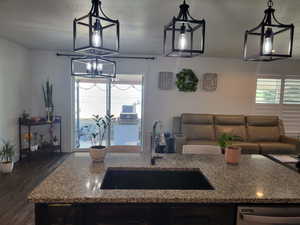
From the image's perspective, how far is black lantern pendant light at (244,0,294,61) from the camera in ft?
4.81

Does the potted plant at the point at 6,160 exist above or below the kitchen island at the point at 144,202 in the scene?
below

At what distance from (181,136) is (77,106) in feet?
8.60

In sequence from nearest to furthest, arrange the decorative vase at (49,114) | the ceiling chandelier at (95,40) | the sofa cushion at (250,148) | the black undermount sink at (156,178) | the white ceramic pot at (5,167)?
the ceiling chandelier at (95,40)
the black undermount sink at (156,178)
the white ceramic pot at (5,167)
the sofa cushion at (250,148)
the decorative vase at (49,114)

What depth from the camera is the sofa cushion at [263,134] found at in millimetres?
4953

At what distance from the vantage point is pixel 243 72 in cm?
542

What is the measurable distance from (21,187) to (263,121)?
5022 millimetres

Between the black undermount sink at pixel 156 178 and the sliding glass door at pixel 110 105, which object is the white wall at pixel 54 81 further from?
the black undermount sink at pixel 156 178

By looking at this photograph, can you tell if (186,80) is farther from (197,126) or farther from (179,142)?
(179,142)

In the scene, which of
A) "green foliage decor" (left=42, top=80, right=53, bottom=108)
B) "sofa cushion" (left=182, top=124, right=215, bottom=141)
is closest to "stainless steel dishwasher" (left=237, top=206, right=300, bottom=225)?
"sofa cushion" (left=182, top=124, right=215, bottom=141)

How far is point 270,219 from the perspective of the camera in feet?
3.89

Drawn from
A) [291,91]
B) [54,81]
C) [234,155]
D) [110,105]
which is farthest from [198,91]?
[234,155]

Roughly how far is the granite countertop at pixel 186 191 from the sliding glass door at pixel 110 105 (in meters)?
3.56

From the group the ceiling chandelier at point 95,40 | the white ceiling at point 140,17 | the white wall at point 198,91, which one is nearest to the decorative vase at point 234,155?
the ceiling chandelier at point 95,40

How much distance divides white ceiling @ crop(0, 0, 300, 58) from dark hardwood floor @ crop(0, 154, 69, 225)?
93.2 inches
